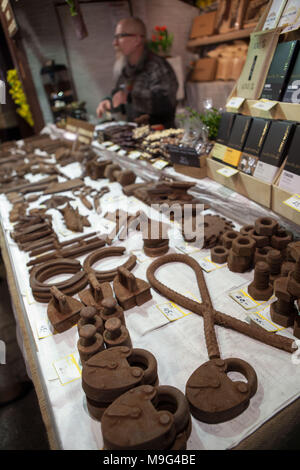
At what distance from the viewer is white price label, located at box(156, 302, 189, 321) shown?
163 cm

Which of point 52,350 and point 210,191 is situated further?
point 210,191

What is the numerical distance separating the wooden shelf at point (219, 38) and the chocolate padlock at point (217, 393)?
497 cm

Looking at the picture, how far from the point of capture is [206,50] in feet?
19.9

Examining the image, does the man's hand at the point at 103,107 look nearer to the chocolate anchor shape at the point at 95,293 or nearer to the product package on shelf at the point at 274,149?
the product package on shelf at the point at 274,149

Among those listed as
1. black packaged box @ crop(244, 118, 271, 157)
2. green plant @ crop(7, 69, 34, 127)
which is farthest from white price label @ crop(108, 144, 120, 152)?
green plant @ crop(7, 69, 34, 127)

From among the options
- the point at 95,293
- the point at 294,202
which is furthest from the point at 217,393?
the point at 294,202

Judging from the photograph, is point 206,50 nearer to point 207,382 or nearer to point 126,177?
point 126,177

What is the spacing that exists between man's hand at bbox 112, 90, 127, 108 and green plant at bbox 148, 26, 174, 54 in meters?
1.13

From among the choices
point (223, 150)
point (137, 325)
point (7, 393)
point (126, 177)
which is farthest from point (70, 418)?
point (126, 177)

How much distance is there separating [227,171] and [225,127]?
384 mm

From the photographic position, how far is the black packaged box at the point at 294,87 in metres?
1.84

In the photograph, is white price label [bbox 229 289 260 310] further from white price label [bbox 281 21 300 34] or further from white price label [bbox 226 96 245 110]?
white price label [bbox 281 21 300 34]

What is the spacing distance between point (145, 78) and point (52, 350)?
385 centimetres

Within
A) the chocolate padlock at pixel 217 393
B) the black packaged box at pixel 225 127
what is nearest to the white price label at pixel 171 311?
the chocolate padlock at pixel 217 393
